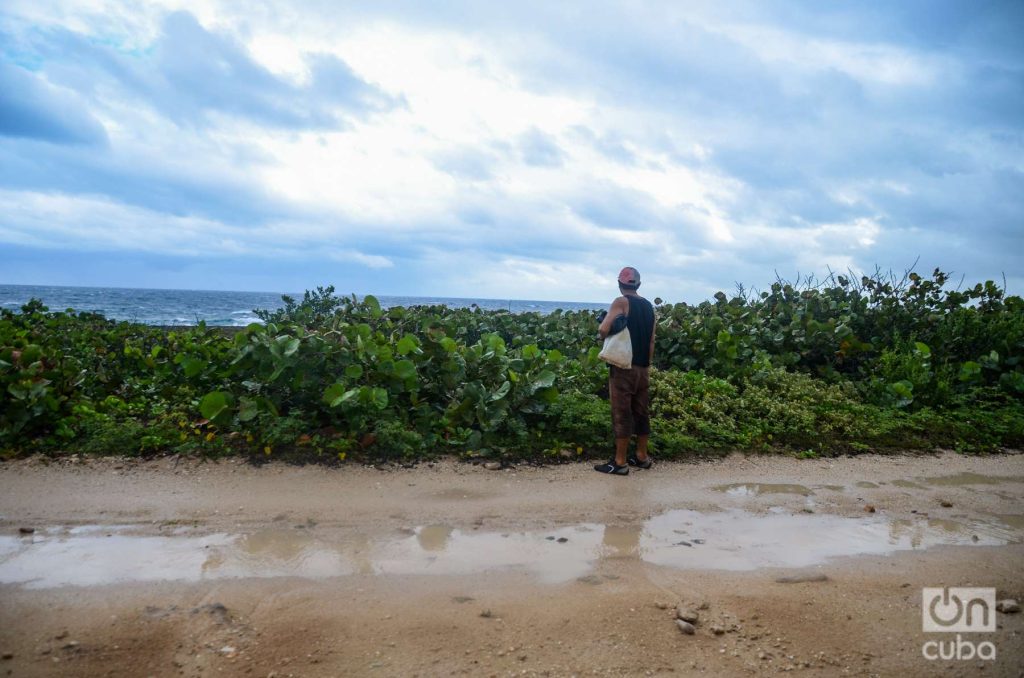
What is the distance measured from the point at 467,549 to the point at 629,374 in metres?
2.76

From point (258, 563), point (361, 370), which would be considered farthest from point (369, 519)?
point (361, 370)

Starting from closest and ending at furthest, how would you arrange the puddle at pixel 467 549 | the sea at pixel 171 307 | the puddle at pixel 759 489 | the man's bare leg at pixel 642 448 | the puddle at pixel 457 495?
the puddle at pixel 467 549 < the puddle at pixel 457 495 < the puddle at pixel 759 489 < the man's bare leg at pixel 642 448 < the sea at pixel 171 307

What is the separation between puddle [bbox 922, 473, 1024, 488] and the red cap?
3583 millimetres

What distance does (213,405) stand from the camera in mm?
6703

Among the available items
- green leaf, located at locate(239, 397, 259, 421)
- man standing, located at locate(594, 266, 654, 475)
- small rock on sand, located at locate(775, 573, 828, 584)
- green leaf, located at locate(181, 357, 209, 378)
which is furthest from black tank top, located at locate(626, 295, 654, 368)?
green leaf, located at locate(181, 357, 209, 378)

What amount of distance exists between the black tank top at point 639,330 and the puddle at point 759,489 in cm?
143

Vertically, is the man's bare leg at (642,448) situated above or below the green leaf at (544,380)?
below

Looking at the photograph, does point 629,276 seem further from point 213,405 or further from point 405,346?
point 213,405

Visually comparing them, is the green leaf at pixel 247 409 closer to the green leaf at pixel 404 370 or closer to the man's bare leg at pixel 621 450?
the green leaf at pixel 404 370

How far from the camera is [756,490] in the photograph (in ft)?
20.7

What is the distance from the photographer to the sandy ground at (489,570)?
11.1 feet

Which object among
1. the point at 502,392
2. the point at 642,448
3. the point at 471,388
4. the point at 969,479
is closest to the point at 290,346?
the point at 471,388

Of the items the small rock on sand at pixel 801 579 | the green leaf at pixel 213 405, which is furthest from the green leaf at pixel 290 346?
the small rock on sand at pixel 801 579

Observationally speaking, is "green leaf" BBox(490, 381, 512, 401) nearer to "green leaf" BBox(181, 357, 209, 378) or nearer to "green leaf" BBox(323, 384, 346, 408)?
"green leaf" BBox(323, 384, 346, 408)
